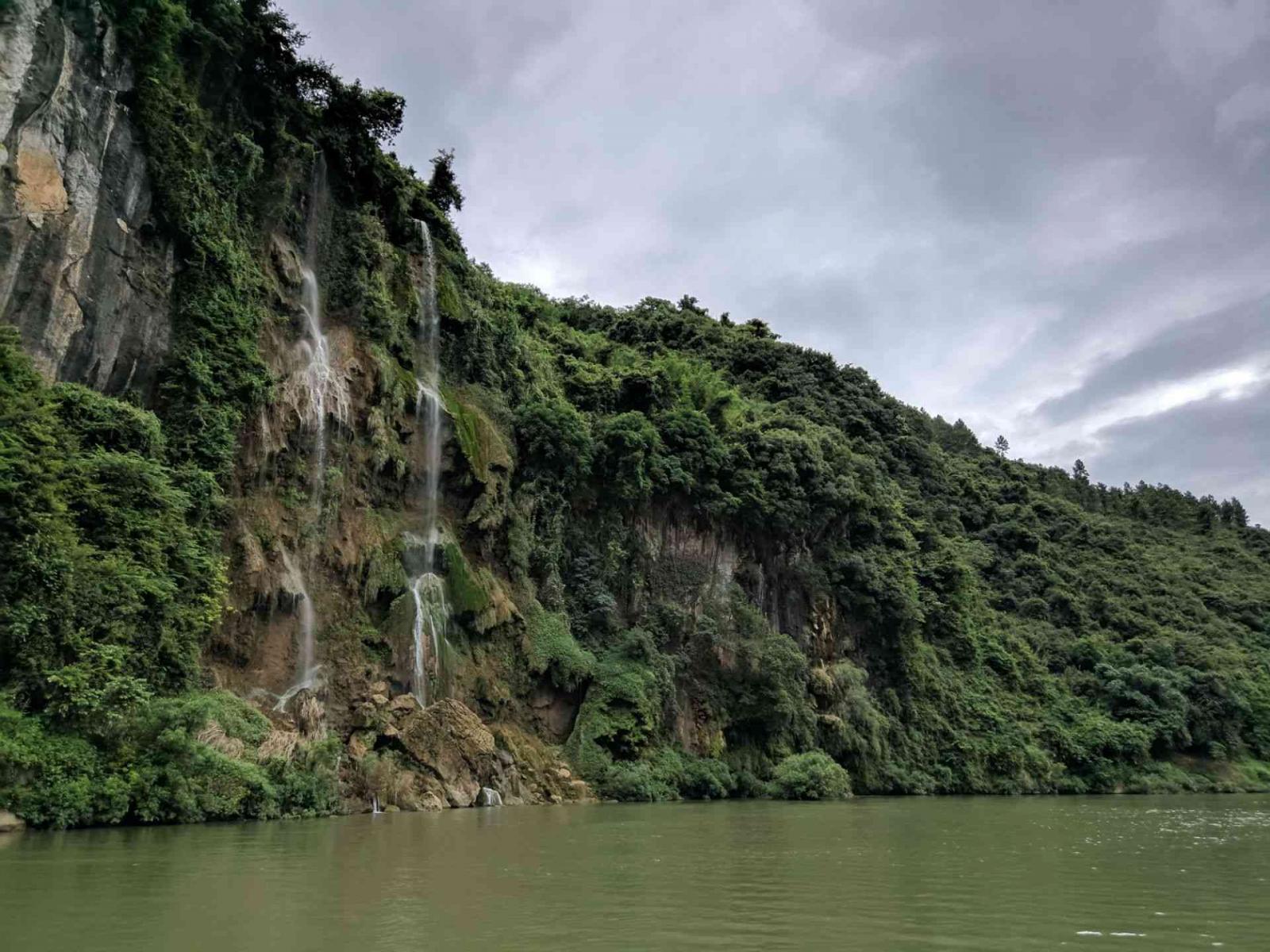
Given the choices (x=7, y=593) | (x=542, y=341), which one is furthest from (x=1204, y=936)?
(x=542, y=341)

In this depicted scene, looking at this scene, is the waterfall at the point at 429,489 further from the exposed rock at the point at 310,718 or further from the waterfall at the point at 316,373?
the exposed rock at the point at 310,718

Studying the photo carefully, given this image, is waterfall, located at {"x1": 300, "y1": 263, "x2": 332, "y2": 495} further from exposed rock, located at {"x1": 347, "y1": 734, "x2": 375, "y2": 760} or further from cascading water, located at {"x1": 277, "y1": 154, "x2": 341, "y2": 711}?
exposed rock, located at {"x1": 347, "y1": 734, "x2": 375, "y2": 760}

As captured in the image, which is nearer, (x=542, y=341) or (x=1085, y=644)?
(x=542, y=341)

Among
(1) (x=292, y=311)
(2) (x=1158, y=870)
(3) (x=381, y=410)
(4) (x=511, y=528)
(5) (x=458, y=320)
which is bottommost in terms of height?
(2) (x=1158, y=870)

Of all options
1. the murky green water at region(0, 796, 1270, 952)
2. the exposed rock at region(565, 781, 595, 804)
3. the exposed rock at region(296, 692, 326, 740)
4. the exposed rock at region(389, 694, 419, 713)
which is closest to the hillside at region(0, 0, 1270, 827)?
the exposed rock at region(296, 692, 326, 740)

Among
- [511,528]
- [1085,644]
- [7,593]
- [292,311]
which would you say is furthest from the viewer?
[1085,644]

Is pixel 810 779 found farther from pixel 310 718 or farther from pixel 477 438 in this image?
pixel 310 718

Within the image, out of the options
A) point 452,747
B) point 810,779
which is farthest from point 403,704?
point 810,779

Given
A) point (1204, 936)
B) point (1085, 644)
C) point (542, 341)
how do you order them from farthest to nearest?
point (1085, 644)
point (542, 341)
point (1204, 936)

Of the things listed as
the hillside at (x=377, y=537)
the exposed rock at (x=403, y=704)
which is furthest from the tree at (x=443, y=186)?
the exposed rock at (x=403, y=704)

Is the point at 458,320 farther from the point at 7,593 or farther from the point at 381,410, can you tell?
the point at 7,593

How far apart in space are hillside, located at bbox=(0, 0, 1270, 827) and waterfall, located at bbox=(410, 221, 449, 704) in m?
0.15

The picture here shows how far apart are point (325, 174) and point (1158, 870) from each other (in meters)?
30.7

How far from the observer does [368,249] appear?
32.2 meters
